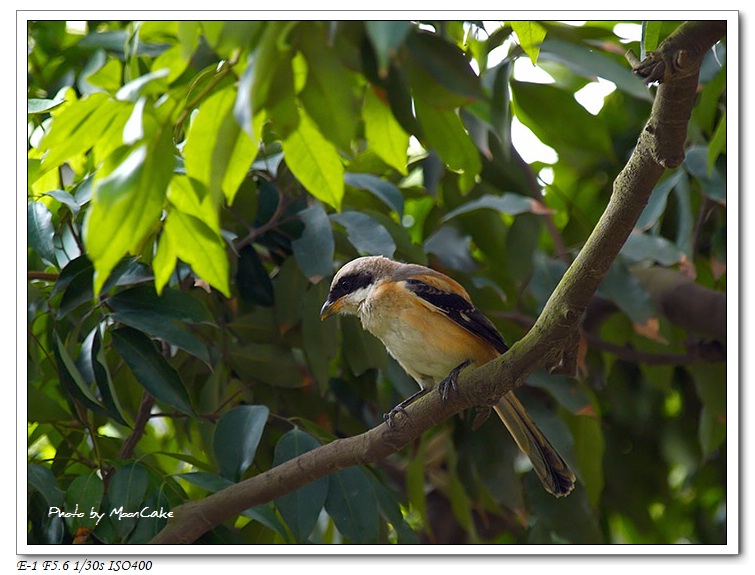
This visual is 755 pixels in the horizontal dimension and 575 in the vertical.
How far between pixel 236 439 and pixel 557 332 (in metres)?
0.85

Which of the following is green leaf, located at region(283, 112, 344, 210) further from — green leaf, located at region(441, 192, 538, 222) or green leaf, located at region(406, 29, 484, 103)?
green leaf, located at region(441, 192, 538, 222)

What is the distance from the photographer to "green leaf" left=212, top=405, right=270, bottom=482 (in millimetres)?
1993

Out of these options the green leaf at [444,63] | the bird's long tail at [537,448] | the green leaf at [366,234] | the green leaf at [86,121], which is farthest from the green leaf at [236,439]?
the green leaf at [444,63]

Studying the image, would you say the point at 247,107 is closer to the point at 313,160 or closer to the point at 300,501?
the point at 313,160

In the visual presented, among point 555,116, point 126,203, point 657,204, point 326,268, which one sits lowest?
point 126,203

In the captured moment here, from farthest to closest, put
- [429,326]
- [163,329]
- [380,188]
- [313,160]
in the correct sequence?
[380,188], [429,326], [163,329], [313,160]

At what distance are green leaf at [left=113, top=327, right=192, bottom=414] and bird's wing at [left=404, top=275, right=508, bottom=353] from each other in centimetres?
65

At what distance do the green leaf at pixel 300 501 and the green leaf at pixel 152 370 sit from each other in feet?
0.86

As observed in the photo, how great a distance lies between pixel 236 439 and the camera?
6.59 feet

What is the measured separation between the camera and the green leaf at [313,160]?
1316 mm

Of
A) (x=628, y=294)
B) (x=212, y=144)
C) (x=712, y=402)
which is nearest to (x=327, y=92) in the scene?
(x=212, y=144)

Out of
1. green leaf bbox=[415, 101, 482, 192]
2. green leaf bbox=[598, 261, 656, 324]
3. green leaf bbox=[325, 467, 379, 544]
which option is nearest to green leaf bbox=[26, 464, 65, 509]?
green leaf bbox=[325, 467, 379, 544]
